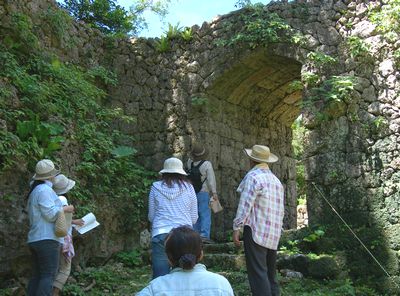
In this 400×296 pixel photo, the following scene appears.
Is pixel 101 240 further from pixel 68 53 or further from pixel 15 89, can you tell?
pixel 68 53

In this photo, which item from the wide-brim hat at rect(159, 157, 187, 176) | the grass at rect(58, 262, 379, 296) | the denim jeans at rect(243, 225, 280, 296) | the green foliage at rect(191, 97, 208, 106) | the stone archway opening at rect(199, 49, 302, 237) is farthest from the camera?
the stone archway opening at rect(199, 49, 302, 237)

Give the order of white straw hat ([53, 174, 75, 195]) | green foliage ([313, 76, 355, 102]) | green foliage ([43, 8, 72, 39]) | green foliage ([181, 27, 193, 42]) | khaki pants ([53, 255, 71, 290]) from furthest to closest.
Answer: green foliage ([181, 27, 193, 42])
green foliage ([43, 8, 72, 39])
green foliage ([313, 76, 355, 102])
white straw hat ([53, 174, 75, 195])
khaki pants ([53, 255, 71, 290])

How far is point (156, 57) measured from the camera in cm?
961

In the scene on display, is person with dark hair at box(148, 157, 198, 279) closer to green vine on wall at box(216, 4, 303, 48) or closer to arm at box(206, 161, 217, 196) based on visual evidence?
arm at box(206, 161, 217, 196)

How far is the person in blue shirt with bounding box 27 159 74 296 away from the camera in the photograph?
14.4 ft

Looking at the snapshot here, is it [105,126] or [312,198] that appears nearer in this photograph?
[312,198]

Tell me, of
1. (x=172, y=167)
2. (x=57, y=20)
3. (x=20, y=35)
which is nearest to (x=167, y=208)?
(x=172, y=167)

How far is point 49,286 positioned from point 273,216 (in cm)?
197

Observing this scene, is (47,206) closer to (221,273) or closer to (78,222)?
(78,222)

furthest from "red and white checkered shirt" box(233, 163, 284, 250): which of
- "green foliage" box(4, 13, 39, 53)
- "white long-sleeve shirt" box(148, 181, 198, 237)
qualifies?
"green foliage" box(4, 13, 39, 53)

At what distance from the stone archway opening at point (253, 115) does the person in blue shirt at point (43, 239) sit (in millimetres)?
4615

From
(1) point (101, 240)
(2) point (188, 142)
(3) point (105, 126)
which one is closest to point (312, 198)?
(2) point (188, 142)

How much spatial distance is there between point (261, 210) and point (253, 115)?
6.02 metres

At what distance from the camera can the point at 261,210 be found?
4484 millimetres
